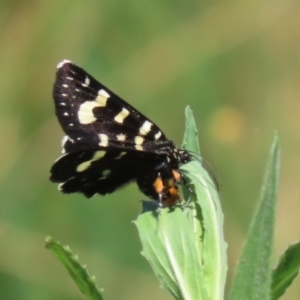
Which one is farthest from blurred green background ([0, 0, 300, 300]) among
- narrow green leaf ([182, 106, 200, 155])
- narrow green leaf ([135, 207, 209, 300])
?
narrow green leaf ([135, 207, 209, 300])

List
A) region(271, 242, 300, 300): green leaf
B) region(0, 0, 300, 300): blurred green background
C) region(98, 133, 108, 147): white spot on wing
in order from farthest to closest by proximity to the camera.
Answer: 1. region(0, 0, 300, 300): blurred green background
2. region(98, 133, 108, 147): white spot on wing
3. region(271, 242, 300, 300): green leaf

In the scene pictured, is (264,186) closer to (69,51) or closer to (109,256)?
(109,256)

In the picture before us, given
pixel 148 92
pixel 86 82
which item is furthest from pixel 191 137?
pixel 148 92

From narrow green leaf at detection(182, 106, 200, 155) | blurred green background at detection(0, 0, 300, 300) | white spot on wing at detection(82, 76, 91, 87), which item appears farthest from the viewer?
blurred green background at detection(0, 0, 300, 300)

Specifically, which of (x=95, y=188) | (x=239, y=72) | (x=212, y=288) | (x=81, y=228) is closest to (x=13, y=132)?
(x=81, y=228)

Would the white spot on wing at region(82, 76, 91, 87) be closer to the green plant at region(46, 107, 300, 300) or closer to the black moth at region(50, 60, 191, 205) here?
the black moth at region(50, 60, 191, 205)

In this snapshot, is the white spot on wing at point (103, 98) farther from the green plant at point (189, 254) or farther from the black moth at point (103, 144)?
the green plant at point (189, 254)
